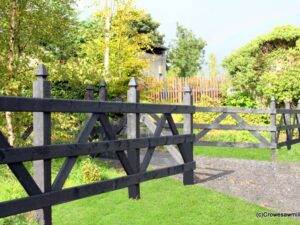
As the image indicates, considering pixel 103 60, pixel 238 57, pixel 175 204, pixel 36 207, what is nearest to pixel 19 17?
pixel 175 204

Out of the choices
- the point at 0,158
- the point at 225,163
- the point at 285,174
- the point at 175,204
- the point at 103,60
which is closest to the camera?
the point at 0,158

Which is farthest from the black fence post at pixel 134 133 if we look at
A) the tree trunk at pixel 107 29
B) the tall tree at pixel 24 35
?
the tree trunk at pixel 107 29

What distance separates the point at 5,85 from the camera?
1110 cm

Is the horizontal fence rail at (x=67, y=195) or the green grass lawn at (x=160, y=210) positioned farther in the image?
the green grass lawn at (x=160, y=210)

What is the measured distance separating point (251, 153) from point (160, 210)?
8.63 meters

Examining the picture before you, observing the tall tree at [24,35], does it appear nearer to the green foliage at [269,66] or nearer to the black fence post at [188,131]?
the black fence post at [188,131]

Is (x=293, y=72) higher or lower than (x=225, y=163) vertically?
higher

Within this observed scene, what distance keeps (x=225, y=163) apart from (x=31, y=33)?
576 centimetres

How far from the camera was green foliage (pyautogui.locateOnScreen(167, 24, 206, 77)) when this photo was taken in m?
56.8

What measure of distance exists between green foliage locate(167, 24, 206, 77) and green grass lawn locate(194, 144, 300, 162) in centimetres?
3908

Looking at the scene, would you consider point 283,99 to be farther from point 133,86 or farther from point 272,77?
point 133,86

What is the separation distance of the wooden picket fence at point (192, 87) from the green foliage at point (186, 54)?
732 inches

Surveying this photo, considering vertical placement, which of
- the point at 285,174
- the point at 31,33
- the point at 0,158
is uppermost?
the point at 31,33

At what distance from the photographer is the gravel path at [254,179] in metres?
9.22
